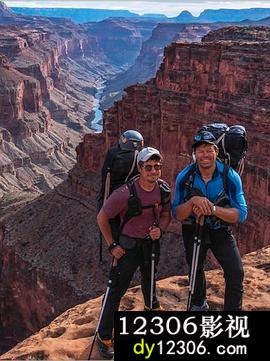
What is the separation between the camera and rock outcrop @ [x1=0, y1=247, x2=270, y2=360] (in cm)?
1065

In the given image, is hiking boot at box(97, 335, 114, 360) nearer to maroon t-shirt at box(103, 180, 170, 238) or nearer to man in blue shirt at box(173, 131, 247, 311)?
maroon t-shirt at box(103, 180, 170, 238)

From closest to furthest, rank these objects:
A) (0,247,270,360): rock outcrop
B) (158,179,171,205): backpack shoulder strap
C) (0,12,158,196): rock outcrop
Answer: (158,179,171,205): backpack shoulder strap
(0,247,270,360): rock outcrop
(0,12,158,196): rock outcrop

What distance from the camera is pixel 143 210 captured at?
968 centimetres

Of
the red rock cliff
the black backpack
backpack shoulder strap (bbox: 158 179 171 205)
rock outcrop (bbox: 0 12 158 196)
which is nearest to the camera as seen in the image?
backpack shoulder strap (bbox: 158 179 171 205)

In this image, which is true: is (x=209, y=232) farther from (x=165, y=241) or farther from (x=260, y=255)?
(x=165, y=241)

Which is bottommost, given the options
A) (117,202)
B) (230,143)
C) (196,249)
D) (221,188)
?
(196,249)

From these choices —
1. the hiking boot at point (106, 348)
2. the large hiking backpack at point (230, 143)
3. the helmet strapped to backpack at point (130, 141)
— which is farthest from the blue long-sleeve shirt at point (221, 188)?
the hiking boot at point (106, 348)

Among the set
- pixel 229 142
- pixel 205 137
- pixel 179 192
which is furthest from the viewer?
pixel 229 142

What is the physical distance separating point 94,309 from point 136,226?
4114mm

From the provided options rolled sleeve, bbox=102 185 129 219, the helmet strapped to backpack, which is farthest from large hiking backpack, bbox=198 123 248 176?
rolled sleeve, bbox=102 185 129 219

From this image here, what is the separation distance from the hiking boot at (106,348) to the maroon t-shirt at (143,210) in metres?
2.19

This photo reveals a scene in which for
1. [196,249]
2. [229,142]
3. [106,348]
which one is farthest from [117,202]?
[106,348]

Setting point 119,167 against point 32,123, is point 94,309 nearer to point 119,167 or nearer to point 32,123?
point 119,167

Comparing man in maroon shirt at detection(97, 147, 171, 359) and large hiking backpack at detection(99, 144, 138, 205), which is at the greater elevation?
large hiking backpack at detection(99, 144, 138, 205)
